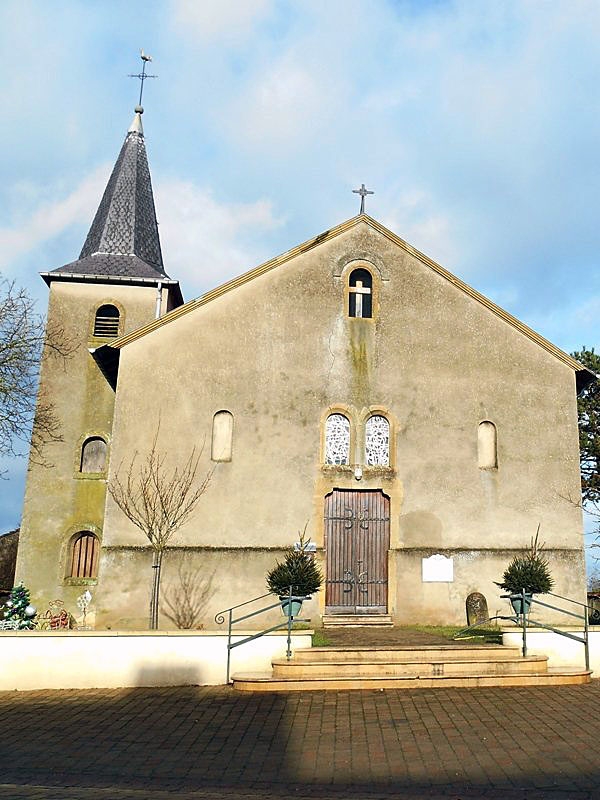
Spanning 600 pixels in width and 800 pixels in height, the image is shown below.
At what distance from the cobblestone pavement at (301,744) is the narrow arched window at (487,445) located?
20.5ft

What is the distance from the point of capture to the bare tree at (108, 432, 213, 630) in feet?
49.9

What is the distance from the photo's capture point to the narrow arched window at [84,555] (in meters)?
19.2

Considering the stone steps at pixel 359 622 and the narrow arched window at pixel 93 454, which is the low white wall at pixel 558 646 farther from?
the narrow arched window at pixel 93 454

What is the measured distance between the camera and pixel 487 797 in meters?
6.54

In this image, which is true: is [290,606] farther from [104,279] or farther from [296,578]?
[104,279]

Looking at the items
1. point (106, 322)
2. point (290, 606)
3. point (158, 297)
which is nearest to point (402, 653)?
point (290, 606)

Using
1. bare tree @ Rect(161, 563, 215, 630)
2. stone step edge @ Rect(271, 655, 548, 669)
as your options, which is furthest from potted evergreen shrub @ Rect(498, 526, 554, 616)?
bare tree @ Rect(161, 563, 215, 630)

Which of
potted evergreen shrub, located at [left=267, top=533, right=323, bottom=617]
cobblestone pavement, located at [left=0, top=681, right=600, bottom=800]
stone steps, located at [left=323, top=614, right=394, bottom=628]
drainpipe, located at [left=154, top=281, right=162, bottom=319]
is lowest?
cobblestone pavement, located at [left=0, top=681, right=600, bottom=800]

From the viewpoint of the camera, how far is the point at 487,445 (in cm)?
1666

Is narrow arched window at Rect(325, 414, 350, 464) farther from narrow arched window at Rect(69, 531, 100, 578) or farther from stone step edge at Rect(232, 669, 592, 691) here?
narrow arched window at Rect(69, 531, 100, 578)

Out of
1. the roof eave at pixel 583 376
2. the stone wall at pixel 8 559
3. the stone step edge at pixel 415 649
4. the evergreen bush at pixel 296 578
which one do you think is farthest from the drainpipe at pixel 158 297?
the stone step edge at pixel 415 649

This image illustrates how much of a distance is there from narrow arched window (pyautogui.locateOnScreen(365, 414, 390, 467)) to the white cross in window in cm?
263

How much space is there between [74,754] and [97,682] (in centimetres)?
369

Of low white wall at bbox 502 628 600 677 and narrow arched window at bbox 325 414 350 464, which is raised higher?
narrow arched window at bbox 325 414 350 464
